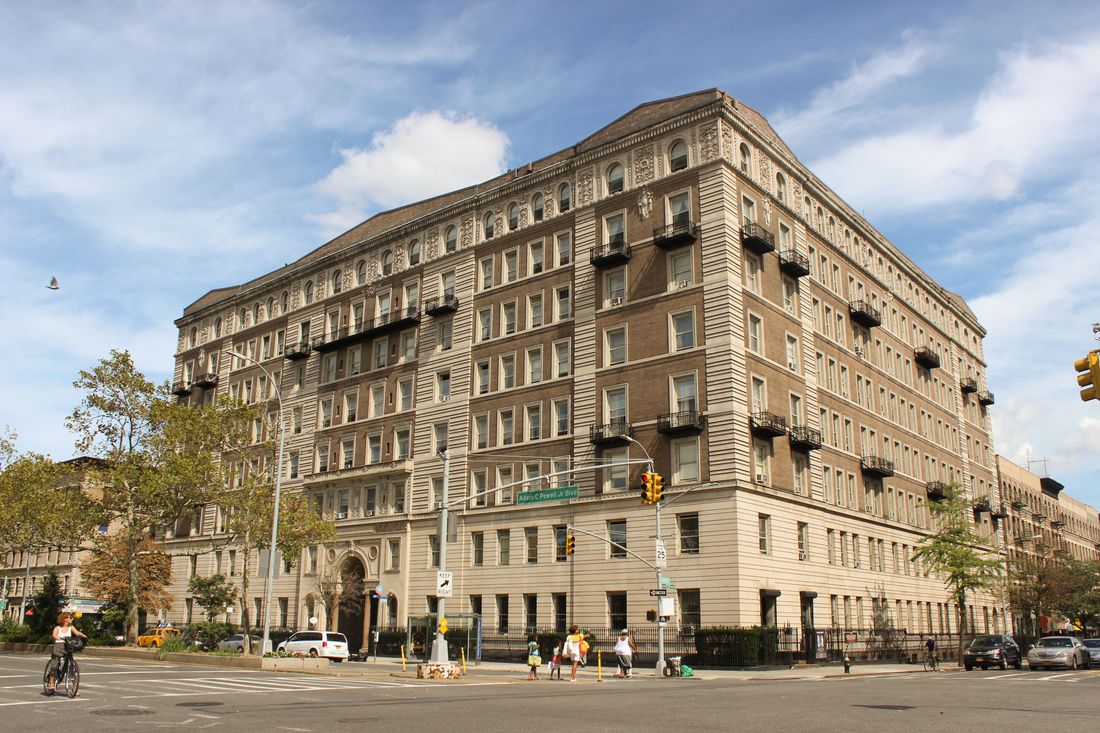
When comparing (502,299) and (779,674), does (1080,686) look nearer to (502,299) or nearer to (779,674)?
(779,674)

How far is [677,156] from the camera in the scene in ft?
178

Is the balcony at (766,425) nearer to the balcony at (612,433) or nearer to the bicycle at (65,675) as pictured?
the balcony at (612,433)

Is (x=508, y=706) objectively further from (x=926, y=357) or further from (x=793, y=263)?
(x=926, y=357)

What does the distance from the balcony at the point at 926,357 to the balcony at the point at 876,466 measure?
13.8m

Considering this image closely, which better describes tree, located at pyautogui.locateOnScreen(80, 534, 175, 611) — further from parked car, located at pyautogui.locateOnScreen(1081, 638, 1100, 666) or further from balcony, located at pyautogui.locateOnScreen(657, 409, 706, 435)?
parked car, located at pyautogui.locateOnScreen(1081, 638, 1100, 666)

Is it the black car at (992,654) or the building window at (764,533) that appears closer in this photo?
the black car at (992,654)

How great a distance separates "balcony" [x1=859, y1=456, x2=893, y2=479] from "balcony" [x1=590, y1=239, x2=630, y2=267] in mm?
21286

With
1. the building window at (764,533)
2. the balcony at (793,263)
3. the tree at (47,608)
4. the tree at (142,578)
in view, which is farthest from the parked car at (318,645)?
the balcony at (793,263)

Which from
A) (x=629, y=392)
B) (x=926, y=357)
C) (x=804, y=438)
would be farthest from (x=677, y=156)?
(x=926, y=357)

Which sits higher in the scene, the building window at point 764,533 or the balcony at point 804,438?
the balcony at point 804,438

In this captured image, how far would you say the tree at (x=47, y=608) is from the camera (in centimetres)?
5612

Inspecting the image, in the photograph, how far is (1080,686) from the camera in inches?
1171

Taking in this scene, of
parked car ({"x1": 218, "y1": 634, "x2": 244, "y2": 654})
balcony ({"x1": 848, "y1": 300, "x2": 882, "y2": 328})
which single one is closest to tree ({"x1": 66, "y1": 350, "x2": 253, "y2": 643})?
parked car ({"x1": 218, "y1": 634, "x2": 244, "y2": 654})

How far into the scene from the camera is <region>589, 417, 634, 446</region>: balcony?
169 ft
